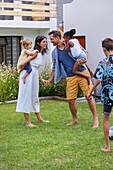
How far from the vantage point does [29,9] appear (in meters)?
16.9

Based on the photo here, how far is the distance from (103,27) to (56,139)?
8.89m

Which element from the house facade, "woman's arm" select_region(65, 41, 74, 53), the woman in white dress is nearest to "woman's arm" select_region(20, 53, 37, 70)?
the woman in white dress

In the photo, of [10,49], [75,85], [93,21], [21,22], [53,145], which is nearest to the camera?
[53,145]

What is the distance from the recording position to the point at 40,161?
521cm

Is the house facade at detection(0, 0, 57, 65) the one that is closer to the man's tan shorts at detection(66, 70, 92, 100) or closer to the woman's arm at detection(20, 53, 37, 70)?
the woman's arm at detection(20, 53, 37, 70)

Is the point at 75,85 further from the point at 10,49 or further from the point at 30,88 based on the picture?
the point at 10,49

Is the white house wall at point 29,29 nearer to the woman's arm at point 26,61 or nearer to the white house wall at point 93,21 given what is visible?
the white house wall at point 93,21

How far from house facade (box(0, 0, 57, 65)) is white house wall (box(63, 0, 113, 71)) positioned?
3.11 feet

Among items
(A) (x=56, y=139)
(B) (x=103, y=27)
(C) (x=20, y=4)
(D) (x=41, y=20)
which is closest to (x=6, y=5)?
(C) (x=20, y=4)

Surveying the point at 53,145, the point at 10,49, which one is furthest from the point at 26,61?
the point at 10,49

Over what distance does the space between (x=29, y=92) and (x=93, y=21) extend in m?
8.08

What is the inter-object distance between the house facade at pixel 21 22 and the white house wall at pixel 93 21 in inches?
37.3

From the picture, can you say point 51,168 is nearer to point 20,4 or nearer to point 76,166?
point 76,166

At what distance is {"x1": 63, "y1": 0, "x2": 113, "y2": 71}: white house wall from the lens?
14.4m
